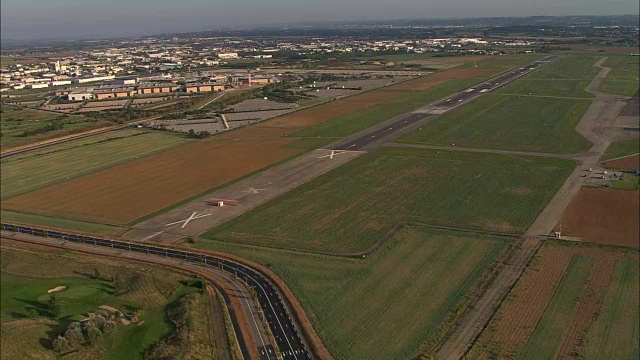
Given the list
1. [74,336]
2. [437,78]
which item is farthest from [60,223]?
[437,78]

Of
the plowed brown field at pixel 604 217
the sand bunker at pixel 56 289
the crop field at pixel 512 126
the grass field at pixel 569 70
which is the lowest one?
the sand bunker at pixel 56 289

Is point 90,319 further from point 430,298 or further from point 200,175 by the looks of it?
point 200,175

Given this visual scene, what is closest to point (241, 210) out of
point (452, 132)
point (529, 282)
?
point (529, 282)

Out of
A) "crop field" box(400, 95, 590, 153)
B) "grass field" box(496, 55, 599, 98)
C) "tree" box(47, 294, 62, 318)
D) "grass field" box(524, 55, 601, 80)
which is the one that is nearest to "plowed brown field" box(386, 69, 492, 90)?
"grass field" box(496, 55, 599, 98)

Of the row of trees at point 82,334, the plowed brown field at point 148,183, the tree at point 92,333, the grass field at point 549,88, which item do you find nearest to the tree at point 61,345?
the row of trees at point 82,334

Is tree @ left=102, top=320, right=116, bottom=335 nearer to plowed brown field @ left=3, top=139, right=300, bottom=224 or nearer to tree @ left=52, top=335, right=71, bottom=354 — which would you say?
tree @ left=52, top=335, right=71, bottom=354

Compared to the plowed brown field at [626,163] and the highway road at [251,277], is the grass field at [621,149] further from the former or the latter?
the highway road at [251,277]

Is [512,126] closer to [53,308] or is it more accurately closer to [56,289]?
[56,289]
